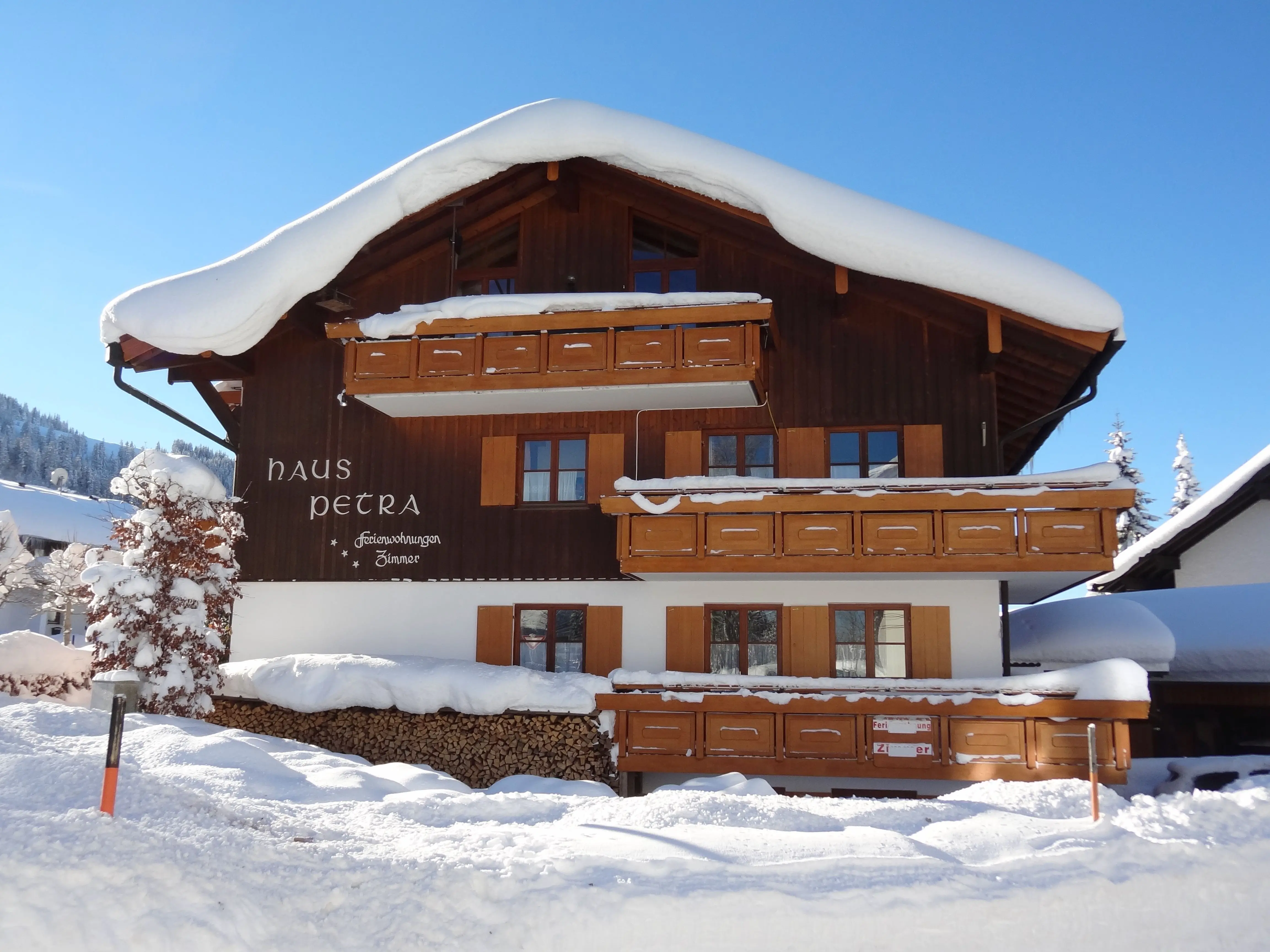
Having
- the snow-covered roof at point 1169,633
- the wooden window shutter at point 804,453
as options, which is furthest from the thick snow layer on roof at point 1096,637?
the wooden window shutter at point 804,453

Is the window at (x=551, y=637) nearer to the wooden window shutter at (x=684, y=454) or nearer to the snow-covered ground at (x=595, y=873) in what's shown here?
the wooden window shutter at (x=684, y=454)

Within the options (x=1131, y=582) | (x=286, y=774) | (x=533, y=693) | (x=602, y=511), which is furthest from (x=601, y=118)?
(x=1131, y=582)

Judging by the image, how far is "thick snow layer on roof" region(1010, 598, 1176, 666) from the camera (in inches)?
677

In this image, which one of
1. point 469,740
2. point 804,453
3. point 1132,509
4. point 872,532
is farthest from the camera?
point 1132,509

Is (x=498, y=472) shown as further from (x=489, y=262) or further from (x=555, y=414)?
(x=489, y=262)

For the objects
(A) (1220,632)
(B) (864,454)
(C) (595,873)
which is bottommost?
(C) (595,873)

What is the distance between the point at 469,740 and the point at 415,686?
1.11 meters

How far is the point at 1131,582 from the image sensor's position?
2438 cm

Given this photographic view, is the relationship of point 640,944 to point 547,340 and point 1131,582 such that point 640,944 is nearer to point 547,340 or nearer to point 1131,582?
point 547,340

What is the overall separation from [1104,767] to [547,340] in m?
Result: 9.73

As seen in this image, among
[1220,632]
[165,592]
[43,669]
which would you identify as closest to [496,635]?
[165,592]

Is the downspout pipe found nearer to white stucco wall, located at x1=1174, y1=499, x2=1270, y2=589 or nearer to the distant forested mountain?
white stucco wall, located at x1=1174, y1=499, x2=1270, y2=589

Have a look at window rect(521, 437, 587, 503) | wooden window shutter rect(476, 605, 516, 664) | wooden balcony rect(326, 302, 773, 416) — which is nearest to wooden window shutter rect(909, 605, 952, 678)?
wooden balcony rect(326, 302, 773, 416)

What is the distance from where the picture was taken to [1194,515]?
21625 mm
